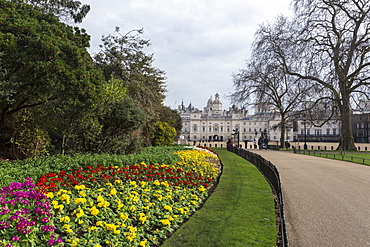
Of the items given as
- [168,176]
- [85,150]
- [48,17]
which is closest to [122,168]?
[168,176]

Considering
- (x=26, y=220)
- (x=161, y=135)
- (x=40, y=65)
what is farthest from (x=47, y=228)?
(x=161, y=135)

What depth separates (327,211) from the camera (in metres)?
6.38

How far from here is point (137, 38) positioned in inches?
829

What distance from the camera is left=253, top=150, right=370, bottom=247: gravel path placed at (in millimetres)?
4793

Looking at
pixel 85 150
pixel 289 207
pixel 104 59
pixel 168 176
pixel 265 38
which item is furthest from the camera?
pixel 265 38

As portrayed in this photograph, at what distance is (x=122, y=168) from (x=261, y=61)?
2590 centimetres

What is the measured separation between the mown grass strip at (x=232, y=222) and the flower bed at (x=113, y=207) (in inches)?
11.6

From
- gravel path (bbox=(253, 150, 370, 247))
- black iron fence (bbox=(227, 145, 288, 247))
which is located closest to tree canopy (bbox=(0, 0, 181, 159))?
black iron fence (bbox=(227, 145, 288, 247))

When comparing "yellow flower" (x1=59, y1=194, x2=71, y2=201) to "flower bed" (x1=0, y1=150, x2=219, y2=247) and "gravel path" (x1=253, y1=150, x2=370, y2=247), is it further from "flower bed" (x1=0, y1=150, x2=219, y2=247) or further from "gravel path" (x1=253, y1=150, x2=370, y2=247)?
"gravel path" (x1=253, y1=150, x2=370, y2=247)

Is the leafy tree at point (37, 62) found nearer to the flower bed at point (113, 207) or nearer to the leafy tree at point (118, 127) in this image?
the flower bed at point (113, 207)

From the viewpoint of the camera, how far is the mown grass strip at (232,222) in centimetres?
446

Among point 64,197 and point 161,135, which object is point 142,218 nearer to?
point 64,197

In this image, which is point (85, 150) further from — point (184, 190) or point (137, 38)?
point (137, 38)

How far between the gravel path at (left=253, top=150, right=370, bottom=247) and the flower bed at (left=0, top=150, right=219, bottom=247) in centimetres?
206
